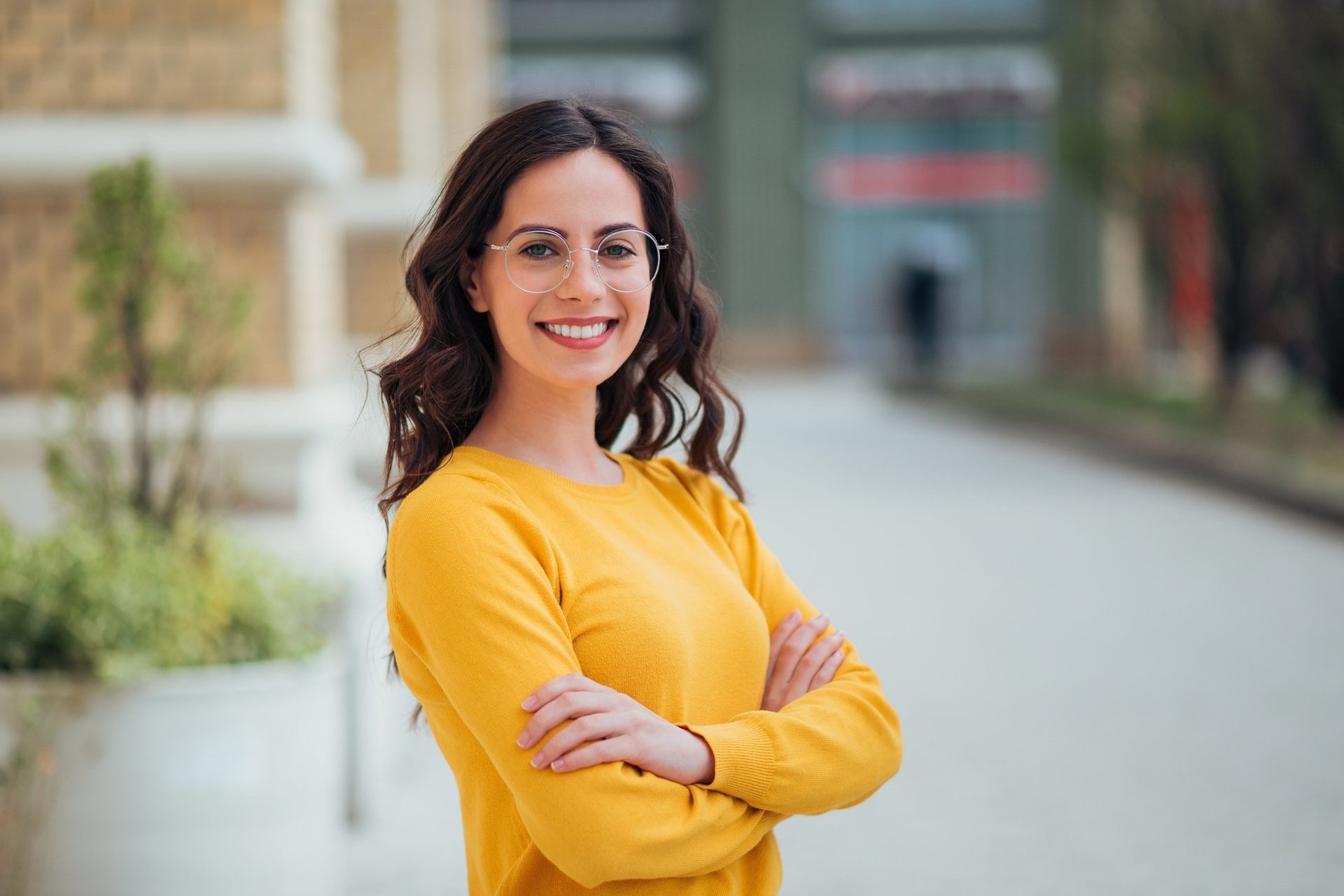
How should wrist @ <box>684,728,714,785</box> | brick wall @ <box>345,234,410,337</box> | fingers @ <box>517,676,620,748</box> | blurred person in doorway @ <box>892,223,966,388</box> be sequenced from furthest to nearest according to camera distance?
blurred person in doorway @ <box>892,223,966,388</box> → brick wall @ <box>345,234,410,337</box> → wrist @ <box>684,728,714,785</box> → fingers @ <box>517,676,620,748</box>

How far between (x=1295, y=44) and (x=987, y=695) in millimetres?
7992

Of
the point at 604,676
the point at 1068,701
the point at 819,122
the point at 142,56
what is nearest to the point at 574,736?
the point at 604,676

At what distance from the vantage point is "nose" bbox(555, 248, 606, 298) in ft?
5.86

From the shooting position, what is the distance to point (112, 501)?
3900 millimetres

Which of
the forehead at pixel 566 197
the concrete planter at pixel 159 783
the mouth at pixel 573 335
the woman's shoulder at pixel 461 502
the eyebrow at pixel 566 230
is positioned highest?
the forehead at pixel 566 197

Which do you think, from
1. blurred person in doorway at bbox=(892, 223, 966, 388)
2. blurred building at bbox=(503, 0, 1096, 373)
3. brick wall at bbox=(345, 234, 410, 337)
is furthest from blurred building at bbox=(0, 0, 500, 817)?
blurred building at bbox=(503, 0, 1096, 373)

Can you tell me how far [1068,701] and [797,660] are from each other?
401 cm

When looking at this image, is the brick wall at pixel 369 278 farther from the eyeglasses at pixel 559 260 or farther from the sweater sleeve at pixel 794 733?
the eyeglasses at pixel 559 260

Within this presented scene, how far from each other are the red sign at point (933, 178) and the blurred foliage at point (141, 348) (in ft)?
76.3

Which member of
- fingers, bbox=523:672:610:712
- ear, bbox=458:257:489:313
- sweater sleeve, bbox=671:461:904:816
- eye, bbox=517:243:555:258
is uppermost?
eye, bbox=517:243:555:258

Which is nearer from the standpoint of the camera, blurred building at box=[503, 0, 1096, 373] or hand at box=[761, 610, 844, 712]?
hand at box=[761, 610, 844, 712]

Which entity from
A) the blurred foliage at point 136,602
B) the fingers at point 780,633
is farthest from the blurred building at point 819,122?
the fingers at point 780,633

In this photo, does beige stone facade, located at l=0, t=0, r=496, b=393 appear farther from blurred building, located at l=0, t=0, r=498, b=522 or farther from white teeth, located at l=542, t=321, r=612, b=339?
white teeth, located at l=542, t=321, r=612, b=339

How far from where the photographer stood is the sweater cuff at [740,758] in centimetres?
176
